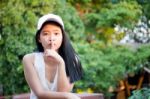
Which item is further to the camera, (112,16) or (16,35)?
(112,16)

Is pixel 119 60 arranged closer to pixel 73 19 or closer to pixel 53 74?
pixel 73 19

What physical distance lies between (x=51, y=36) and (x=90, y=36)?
5.54m

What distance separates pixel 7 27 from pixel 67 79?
3.79 metres

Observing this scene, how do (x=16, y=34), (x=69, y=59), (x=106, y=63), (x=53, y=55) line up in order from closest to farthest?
1. (x=53, y=55)
2. (x=69, y=59)
3. (x=16, y=34)
4. (x=106, y=63)

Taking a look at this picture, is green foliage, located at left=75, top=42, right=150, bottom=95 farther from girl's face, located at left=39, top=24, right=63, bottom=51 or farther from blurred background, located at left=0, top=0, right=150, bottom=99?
girl's face, located at left=39, top=24, right=63, bottom=51

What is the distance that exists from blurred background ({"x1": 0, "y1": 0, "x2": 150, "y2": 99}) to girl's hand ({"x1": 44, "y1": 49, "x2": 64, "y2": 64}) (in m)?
2.67

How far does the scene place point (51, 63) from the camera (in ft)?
7.43

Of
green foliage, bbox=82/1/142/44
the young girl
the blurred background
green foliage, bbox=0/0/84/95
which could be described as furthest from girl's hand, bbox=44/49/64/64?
green foliage, bbox=82/1/142/44

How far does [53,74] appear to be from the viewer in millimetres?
2250

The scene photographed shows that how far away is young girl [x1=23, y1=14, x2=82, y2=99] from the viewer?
2186 millimetres

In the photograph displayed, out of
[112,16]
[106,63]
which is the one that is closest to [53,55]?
[106,63]

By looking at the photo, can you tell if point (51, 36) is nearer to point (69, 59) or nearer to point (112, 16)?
point (69, 59)

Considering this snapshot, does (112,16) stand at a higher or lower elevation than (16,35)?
higher

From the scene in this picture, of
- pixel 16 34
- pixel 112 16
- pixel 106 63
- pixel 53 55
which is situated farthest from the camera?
pixel 112 16
